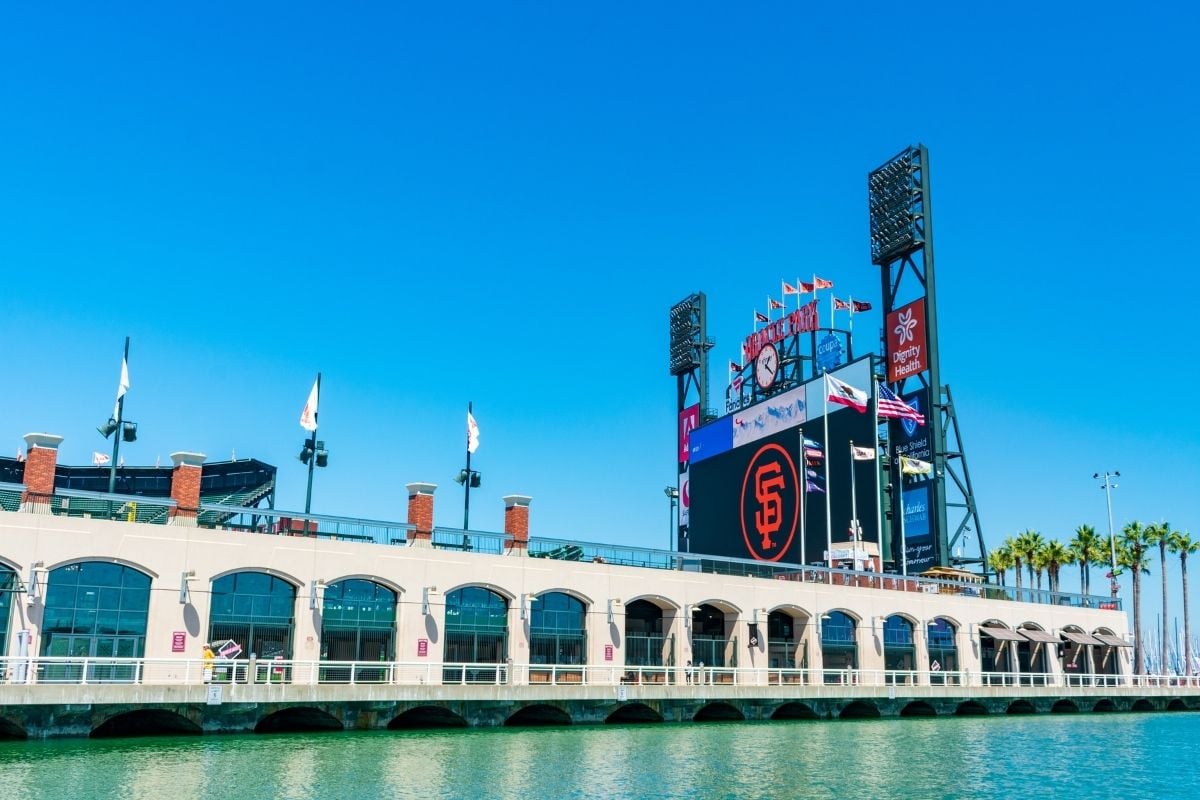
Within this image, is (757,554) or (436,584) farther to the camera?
(757,554)

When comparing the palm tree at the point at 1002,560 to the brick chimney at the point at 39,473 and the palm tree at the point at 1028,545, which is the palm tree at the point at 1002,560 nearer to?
the palm tree at the point at 1028,545

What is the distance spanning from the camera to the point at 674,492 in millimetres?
103375

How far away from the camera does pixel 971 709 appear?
6328 centimetres

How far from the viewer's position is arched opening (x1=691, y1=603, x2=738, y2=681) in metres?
57.0

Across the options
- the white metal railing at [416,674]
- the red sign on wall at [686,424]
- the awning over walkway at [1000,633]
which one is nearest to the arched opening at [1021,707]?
the white metal railing at [416,674]

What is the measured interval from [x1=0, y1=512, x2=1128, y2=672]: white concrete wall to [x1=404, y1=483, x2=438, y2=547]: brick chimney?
652mm

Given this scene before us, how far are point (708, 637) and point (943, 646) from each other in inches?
642

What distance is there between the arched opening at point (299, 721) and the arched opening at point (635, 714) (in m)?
12.4

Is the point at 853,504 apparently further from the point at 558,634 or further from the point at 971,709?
the point at 558,634

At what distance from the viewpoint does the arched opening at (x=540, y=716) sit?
152 feet

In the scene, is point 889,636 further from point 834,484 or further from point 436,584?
point 436,584

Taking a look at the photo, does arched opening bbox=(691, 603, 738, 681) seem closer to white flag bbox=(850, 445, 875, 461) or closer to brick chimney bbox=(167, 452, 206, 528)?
white flag bbox=(850, 445, 875, 461)

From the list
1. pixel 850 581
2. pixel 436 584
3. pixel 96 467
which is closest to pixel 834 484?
pixel 850 581

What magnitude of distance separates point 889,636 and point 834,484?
16615 mm
